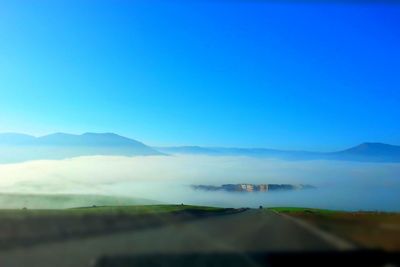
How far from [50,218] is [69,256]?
15383mm

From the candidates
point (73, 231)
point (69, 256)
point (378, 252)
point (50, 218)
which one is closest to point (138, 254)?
point (69, 256)

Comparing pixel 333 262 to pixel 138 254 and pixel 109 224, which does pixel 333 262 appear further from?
pixel 109 224

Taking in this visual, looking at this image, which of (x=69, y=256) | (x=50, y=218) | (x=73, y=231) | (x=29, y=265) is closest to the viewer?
(x=29, y=265)

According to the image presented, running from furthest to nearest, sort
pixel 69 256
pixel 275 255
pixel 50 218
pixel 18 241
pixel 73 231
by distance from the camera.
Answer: pixel 50 218 < pixel 73 231 < pixel 18 241 < pixel 275 255 < pixel 69 256

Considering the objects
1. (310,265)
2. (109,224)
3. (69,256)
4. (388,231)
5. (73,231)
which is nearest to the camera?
(310,265)

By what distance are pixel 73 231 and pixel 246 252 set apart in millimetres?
12955

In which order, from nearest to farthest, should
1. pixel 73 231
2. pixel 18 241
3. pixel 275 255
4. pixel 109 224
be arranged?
pixel 275 255 < pixel 18 241 < pixel 73 231 < pixel 109 224

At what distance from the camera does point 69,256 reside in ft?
60.8

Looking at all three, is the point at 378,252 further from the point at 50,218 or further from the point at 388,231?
the point at 50,218

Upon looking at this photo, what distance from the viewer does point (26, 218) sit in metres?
31.1

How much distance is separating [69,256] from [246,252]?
5.63 metres

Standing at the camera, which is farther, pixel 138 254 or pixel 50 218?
A: pixel 50 218

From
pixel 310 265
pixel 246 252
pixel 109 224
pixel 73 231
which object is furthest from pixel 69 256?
pixel 109 224

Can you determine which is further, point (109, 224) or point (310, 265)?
point (109, 224)
